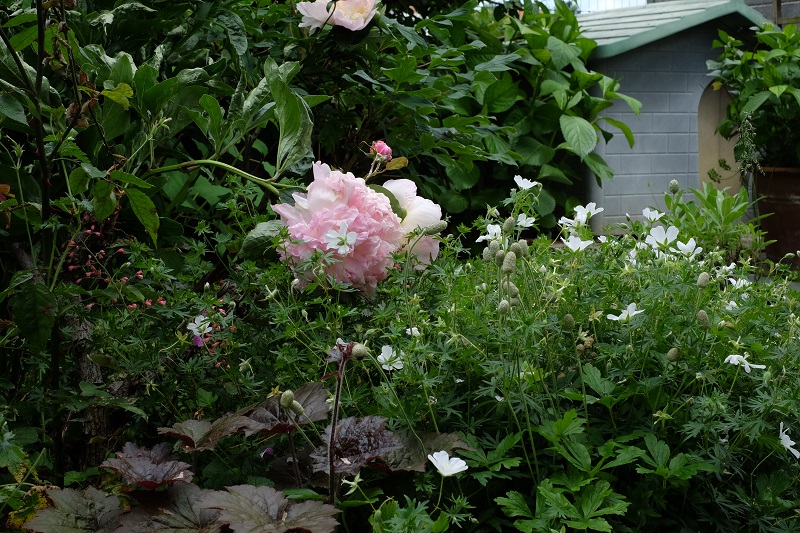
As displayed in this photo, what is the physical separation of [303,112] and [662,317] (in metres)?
0.69

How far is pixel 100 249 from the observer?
53.9 inches

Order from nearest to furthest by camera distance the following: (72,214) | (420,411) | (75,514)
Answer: (75,514), (420,411), (72,214)

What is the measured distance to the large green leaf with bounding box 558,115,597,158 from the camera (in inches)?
147

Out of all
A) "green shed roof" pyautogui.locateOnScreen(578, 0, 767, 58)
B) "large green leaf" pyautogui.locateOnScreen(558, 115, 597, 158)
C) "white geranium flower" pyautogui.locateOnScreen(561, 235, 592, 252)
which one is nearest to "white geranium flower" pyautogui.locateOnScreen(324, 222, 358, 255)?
"white geranium flower" pyautogui.locateOnScreen(561, 235, 592, 252)

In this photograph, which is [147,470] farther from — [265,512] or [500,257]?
[500,257]

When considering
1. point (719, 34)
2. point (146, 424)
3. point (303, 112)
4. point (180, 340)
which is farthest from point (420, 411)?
point (719, 34)

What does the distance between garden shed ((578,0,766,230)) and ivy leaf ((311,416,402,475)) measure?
3441 millimetres

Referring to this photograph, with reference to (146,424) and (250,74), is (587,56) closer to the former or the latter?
(250,74)

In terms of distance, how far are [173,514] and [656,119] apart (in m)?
4.17

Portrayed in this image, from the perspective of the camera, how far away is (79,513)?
0.99 m

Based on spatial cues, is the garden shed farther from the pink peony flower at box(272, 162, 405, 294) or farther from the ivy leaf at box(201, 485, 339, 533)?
the ivy leaf at box(201, 485, 339, 533)

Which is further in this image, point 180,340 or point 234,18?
point 234,18

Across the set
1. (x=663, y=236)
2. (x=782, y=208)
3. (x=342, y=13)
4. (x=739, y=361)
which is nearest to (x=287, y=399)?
(x=739, y=361)

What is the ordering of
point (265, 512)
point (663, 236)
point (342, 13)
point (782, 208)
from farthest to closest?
point (782, 208) → point (342, 13) → point (663, 236) → point (265, 512)
